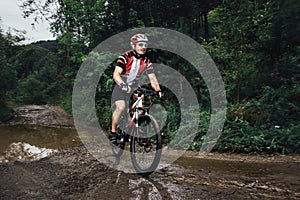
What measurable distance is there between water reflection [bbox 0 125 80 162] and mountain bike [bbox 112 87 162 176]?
7.96ft

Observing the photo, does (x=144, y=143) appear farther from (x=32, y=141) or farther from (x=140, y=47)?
(x=32, y=141)

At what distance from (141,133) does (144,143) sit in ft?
0.62

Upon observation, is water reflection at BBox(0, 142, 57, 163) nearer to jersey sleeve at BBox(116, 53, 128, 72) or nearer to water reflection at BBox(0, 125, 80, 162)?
water reflection at BBox(0, 125, 80, 162)

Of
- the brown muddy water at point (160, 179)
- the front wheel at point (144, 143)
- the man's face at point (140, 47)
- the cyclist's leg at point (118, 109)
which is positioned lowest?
the brown muddy water at point (160, 179)

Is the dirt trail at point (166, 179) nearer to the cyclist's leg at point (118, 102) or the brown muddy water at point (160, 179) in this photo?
the brown muddy water at point (160, 179)

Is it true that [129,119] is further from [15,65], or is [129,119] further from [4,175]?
[15,65]

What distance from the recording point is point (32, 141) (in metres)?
7.25

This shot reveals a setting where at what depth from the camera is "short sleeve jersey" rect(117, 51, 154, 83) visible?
14.1 ft

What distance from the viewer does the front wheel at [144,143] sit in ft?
13.2

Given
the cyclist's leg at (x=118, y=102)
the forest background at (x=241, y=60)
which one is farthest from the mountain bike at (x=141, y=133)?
the forest background at (x=241, y=60)

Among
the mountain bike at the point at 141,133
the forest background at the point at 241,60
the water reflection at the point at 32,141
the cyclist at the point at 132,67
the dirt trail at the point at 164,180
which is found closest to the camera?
the dirt trail at the point at 164,180

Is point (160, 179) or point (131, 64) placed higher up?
point (131, 64)

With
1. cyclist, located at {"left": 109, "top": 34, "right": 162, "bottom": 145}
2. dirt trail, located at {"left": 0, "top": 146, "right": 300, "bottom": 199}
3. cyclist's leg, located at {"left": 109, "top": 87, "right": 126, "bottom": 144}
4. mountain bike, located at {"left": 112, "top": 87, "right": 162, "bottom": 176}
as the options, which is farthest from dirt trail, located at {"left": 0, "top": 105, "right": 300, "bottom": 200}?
cyclist, located at {"left": 109, "top": 34, "right": 162, "bottom": 145}

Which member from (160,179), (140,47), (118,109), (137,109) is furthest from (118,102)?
(160,179)
